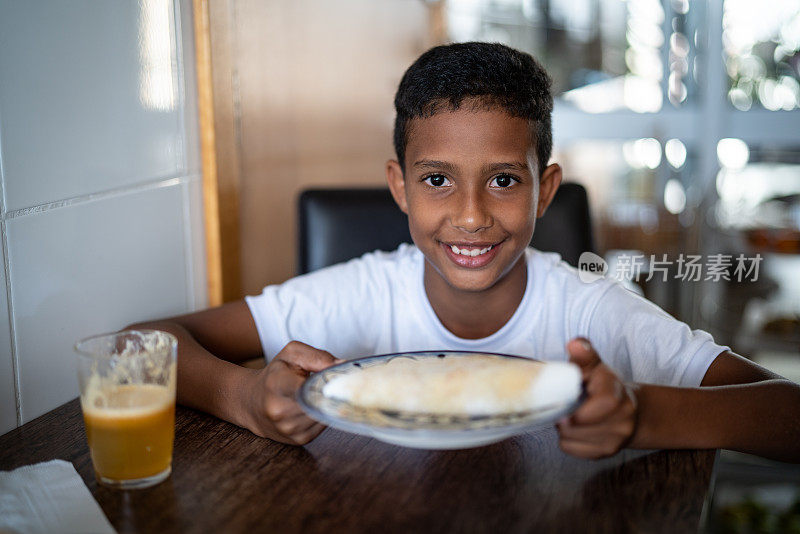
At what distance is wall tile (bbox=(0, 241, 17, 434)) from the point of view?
0.90m

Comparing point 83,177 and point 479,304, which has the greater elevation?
point 83,177

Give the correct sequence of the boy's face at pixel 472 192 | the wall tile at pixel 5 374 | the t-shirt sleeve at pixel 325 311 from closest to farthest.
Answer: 1. the wall tile at pixel 5 374
2. the boy's face at pixel 472 192
3. the t-shirt sleeve at pixel 325 311

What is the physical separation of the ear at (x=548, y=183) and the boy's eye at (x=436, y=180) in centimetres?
19

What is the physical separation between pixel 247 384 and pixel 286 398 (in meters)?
0.11

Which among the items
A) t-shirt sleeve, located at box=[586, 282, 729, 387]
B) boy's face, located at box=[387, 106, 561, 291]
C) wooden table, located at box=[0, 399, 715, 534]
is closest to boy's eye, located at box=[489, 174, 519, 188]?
boy's face, located at box=[387, 106, 561, 291]

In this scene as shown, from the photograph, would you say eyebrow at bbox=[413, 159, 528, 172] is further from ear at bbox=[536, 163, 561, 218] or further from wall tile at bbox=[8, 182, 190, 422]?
wall tile at bbox=[8, 182, 190, 422]

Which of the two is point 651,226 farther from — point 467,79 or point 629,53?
point 467,79

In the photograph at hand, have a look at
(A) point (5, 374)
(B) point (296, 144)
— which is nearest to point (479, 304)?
(A) point (5, 374)

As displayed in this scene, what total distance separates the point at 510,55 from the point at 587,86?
93.7 inches

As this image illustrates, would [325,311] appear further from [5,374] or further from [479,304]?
[5,374]

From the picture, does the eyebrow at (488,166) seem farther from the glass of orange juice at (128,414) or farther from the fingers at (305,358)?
the glass of orange juice at (128,414)

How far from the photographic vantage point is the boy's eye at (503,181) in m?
1.13

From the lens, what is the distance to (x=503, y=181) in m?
1.14

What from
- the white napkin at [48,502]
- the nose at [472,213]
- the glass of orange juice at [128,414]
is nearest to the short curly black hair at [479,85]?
the nose at [472,213]
